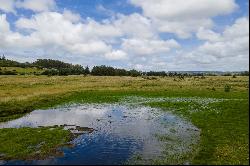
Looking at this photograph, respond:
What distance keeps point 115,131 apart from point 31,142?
378 inches

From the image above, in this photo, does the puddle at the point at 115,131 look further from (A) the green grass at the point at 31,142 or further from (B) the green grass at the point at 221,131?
(B) the green grass at the point at 221,131

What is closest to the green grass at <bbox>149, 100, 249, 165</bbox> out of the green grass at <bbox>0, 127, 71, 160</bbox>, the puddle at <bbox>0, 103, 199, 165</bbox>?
the puddle at <bbox>0, 103, 199, 165</bbox>

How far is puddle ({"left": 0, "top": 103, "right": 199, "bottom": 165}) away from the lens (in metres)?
29.0

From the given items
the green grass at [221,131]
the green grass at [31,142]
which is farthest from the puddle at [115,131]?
the green grass at [221,131]

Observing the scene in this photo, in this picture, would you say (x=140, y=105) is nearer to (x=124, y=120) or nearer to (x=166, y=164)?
(x=124, y=120)

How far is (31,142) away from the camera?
34.2 m

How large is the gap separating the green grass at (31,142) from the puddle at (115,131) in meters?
1.38

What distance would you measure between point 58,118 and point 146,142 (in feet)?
66.3

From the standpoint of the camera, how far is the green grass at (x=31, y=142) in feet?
97.8

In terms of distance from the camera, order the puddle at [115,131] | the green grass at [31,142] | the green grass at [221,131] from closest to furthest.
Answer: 1. the green grass at [221,131]
2. the puddle at [115,131]
3. the green grass at [31,142]

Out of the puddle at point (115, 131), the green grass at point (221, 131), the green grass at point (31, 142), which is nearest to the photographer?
the green grass at point (221, 131)

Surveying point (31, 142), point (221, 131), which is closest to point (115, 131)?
point (31, 142)

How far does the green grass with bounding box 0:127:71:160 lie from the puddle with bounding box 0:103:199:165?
1.38m

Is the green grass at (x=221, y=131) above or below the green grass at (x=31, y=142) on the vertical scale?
above
